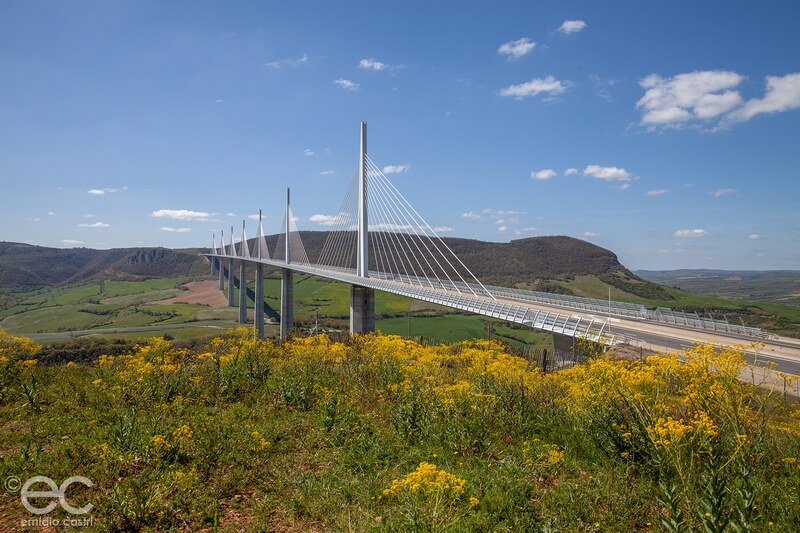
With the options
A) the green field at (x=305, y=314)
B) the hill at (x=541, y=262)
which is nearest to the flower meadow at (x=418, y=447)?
the green field at (x=305, y=314)

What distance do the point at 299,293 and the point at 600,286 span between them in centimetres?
6726

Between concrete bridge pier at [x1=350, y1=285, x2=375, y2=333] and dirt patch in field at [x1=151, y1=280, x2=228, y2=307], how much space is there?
71.2 meters

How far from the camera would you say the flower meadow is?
4.55 m

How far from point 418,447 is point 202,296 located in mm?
112698

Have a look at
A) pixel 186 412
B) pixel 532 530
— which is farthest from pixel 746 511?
pixel 186 412

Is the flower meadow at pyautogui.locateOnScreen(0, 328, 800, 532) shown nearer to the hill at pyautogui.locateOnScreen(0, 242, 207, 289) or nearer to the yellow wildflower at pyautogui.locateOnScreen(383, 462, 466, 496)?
the yellow wildflower at pyautogui.locateOnScreen(383, 462, 466, 496)

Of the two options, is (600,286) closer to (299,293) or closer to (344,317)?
(344,317)

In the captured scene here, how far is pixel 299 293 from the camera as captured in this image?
310ft

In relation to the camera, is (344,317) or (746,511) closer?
(746,511)

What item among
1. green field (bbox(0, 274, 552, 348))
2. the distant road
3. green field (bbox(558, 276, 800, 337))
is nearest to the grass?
green field (bbox(0, 274, 552, 348))

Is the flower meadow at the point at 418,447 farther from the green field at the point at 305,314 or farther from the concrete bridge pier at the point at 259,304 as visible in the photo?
the concrete bridge pier at the point at 259,304

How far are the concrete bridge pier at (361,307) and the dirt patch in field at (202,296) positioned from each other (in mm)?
71200

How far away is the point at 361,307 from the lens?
35.5 metres

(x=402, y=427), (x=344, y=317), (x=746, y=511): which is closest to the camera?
(x=746, y=511)
